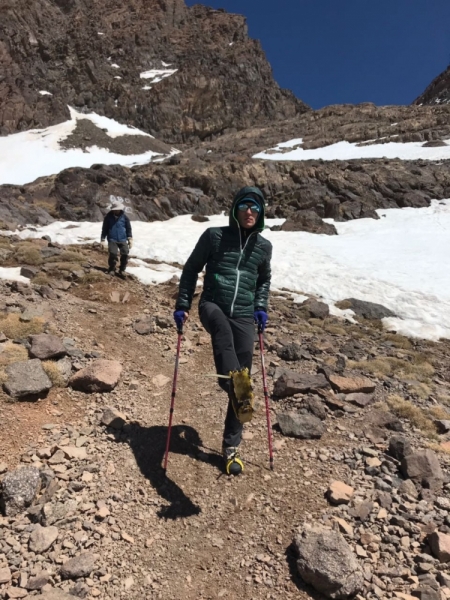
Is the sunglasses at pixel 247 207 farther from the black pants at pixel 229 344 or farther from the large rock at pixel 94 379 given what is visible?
the large rock at pixel 94 379

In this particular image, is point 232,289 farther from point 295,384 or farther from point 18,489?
point 18,489

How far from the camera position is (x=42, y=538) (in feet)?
12.2

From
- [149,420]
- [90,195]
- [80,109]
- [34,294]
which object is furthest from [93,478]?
[80,109]

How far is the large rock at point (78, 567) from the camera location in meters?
3.49

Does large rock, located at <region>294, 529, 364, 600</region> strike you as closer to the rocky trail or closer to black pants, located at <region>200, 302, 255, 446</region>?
the rocky trail

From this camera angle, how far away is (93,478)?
457 centimetres

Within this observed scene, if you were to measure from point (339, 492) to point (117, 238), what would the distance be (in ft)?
38.6

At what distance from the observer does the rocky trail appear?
3.61 meters

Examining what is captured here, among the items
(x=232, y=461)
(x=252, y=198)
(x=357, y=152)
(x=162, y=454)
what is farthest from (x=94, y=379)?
(x=357, y=152)

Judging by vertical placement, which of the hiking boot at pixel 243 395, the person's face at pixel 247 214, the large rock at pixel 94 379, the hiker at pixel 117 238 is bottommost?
the large rock at pixel 94 379

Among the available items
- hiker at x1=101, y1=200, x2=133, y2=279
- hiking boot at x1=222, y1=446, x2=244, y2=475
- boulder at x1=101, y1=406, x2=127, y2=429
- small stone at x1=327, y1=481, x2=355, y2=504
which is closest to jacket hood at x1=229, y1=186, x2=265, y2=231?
hiking boot at x1=222, y1=446, x2=244, y2=475

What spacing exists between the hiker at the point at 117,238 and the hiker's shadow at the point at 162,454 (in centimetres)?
902

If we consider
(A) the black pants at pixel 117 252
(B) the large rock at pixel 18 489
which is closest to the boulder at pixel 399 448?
(B) the large rock at pixel 18 489

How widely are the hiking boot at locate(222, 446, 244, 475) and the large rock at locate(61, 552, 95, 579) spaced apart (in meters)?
1.82
